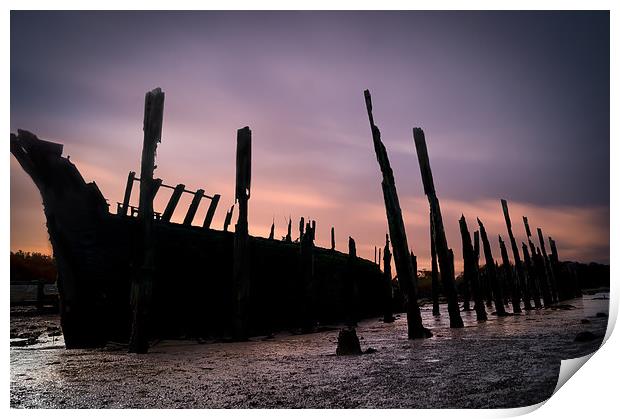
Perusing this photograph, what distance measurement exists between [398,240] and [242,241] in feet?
9.00

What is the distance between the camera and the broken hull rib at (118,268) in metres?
7.38

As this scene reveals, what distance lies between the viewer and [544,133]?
239 inches

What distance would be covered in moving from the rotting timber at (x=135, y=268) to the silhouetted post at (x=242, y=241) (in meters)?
0.02

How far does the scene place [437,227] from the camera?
30.2 feet

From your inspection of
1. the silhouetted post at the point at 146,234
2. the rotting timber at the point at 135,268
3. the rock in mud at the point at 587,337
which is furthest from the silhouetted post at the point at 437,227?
the silhouetted post at the point at 146,234

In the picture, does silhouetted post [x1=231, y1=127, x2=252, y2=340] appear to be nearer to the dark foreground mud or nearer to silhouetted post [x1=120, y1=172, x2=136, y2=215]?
the dark foreground mud

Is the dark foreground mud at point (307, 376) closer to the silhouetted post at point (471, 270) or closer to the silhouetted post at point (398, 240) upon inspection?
the silhouetted post at point (398, 240)

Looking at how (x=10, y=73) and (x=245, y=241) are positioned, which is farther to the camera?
(x=245, y=241)

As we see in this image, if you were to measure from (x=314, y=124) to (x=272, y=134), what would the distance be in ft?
2.83

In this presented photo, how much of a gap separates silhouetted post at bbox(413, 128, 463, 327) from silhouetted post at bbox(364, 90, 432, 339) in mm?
1389

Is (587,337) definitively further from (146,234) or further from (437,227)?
(146,234)
